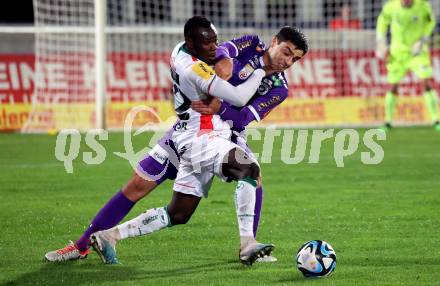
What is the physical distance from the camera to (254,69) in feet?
24.7

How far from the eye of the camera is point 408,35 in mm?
19859

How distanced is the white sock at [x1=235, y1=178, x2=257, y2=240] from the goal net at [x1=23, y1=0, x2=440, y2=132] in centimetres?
1253

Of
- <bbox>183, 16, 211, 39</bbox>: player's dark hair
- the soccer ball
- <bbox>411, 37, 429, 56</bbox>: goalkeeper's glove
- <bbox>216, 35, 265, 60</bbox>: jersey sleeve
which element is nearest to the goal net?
<bbox>411, 37, 429, 56</bbox>: goalkeeper's glove

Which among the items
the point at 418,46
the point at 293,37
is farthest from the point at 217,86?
the point at 418,46

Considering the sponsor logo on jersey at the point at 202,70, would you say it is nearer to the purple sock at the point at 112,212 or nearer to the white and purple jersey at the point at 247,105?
the white and purple jersey at the point at 247,105

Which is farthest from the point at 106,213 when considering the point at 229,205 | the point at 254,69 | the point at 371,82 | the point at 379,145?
the point at 371,82

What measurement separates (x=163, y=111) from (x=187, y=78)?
13.9 metres

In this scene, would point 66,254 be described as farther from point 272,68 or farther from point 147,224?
point 272,68

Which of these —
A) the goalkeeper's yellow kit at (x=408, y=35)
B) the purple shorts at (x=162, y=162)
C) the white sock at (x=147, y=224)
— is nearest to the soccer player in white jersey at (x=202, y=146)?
the white sock at (x=147, y=224)

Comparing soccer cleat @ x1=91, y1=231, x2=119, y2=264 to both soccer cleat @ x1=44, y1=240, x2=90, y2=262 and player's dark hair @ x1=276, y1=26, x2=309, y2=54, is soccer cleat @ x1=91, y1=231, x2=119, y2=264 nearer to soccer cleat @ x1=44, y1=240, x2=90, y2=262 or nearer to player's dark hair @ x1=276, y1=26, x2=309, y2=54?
soccer cleat @ x1=44, y1=240, x2=90, y2=262

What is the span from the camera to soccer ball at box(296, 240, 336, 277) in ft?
21.9

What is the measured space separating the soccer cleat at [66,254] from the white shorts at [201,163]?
91 cm

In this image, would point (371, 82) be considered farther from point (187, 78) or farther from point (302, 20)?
point (187, 78)

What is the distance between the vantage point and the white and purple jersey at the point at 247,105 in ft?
24.5
